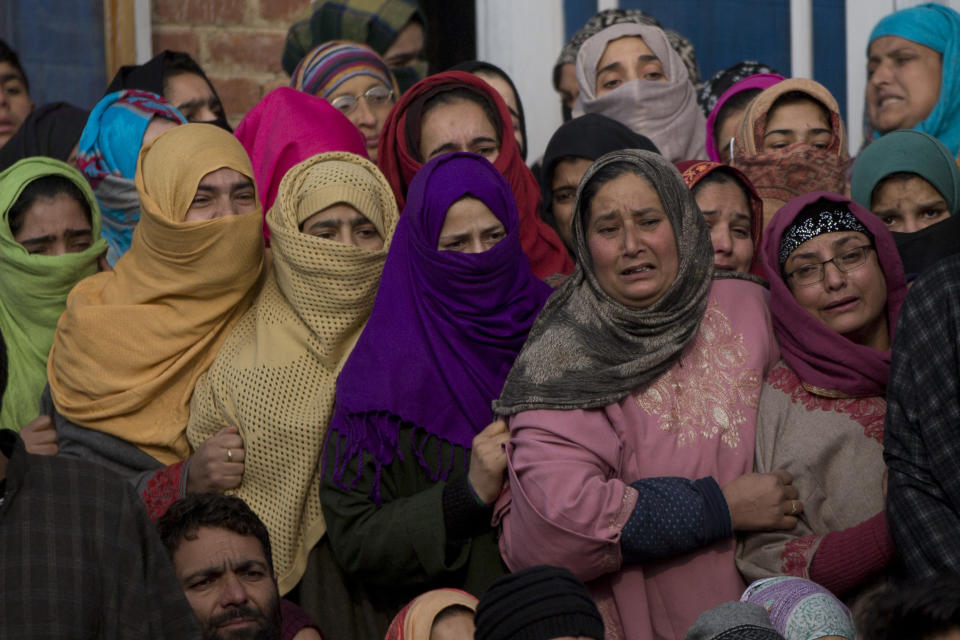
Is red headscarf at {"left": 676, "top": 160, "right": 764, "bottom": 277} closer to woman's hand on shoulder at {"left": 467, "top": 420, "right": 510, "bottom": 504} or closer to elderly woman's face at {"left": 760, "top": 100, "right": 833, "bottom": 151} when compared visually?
elderly woman's face at {"left": 760, "top": 100, "right": 833, "bottom": 151}

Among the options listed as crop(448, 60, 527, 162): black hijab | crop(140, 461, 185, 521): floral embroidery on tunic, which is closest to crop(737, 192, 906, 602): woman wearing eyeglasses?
crop(140, 461, 185, 521): floral embroidery on tunic

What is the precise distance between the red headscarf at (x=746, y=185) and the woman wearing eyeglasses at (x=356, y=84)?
123 cm

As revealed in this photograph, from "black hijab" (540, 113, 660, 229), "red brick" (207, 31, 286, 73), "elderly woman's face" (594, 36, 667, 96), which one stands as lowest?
"black hijab" (540, 113, 660, 229)

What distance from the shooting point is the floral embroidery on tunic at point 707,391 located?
3494 mm

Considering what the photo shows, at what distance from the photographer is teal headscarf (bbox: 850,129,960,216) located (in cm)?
420

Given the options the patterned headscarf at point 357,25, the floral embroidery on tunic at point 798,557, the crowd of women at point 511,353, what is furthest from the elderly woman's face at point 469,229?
the patterned headscarf at point 357,25

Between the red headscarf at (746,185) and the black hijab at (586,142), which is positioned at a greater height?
the black hijab at (586,142)

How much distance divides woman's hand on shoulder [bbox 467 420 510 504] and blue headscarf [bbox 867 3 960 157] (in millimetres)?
2213

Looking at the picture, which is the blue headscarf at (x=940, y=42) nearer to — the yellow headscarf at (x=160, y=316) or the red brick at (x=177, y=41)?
the yellow headscarf at (x=160, y=316)

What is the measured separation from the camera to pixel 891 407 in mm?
3172

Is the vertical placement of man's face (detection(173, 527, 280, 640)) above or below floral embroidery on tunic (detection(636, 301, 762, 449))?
below

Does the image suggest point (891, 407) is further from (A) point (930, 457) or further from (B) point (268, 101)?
(B) point (268, 101)

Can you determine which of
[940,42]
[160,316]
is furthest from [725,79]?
[160,316]

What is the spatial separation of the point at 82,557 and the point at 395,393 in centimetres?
99
